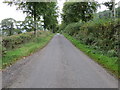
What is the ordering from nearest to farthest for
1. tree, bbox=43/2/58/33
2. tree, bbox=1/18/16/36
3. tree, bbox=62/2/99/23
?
1. tree, bbox=43/2/58/33
2. tree, bbox=1/18/16/36
3. tree, bbox=62/2/99/23

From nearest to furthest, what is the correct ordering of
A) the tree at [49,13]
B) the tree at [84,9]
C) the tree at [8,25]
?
the tree at [49,13], the tree at [8,25], the tree at [84,9]

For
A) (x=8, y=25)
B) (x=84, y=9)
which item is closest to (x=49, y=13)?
(x=8, y=25)

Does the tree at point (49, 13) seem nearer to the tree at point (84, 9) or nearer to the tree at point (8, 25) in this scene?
the tree at point (84, 9)

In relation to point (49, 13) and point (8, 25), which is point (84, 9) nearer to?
point (49, 13)

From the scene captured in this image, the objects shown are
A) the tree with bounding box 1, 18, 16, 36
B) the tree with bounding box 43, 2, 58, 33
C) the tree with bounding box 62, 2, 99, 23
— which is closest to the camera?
the tree with bounding box 43, 2, 58, 33

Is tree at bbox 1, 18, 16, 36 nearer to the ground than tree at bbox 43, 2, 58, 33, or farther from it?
nearer to the ground

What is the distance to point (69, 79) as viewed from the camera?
19.3 feet

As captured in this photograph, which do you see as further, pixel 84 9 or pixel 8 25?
pixel 84 9

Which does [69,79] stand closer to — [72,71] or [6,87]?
[72,71]

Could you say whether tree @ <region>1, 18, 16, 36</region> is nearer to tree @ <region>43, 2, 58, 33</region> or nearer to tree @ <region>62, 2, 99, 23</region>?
tree @ <region>43, 2, 58, 33</region>

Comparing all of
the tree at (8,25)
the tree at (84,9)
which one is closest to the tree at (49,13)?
the tree at (84,9)

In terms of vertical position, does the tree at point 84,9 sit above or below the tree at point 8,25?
above

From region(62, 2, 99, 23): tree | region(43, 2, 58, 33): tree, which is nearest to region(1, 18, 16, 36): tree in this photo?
region(43, 2, 58, 33): tree

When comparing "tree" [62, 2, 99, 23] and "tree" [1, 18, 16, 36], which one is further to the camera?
"tree" [62, 2, 99, 23]
